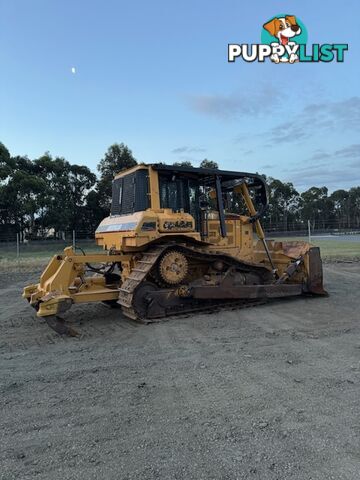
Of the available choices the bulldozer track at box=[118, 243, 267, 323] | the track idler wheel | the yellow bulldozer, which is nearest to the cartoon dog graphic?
the yellow bulldozer

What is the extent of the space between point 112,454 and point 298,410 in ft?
5.44

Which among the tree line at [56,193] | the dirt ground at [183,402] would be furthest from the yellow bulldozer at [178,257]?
the tree line at [56,193]

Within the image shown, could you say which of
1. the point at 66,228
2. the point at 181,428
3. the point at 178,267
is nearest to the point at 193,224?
the point at 178,267

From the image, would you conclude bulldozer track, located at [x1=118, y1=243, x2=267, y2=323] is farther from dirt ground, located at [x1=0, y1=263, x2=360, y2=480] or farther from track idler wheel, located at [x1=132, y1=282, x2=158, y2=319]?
dirt ground, located at [x1=0, y1=263, x2=360, y2=480]

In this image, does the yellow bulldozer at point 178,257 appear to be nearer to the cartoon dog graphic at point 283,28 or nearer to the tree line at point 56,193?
the cartoon dog graphic at point 283,28

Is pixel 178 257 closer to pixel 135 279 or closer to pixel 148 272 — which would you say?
pixel 148 272

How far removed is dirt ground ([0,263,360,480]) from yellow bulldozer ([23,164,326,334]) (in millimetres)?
690

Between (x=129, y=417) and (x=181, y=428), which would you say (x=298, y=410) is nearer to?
(x=181, y=428)

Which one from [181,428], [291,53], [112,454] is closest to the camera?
[112,454]

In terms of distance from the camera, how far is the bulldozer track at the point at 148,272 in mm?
7301

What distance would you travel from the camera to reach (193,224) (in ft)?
26.8

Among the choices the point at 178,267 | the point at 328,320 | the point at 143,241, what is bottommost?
the point at 328,320

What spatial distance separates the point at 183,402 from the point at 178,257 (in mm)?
4113

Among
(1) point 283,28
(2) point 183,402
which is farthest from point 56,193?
(2) point 183,402
